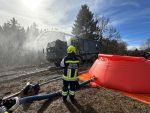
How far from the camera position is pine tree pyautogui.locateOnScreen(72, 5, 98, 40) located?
54.1 m

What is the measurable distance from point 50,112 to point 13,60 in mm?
27533

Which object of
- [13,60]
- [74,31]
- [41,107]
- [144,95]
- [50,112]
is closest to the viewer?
[50,112]

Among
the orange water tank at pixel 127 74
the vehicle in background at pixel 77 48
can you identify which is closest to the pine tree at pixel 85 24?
the vehicle in background at pixel 77 48

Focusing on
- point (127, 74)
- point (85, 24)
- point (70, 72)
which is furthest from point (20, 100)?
point (85, 24)

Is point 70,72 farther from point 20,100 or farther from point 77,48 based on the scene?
point 77,48

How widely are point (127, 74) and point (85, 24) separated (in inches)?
1845

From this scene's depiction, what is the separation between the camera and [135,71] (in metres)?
8.59

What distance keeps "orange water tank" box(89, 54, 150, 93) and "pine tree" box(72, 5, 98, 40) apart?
44.3m

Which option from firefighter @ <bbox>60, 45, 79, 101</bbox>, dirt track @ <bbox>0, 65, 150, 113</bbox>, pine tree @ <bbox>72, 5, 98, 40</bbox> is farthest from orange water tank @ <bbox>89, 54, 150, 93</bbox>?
pine tree @ <bbox>72, 5, 98, 40</bbox>

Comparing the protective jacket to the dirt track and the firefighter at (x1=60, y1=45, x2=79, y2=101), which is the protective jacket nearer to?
the firefighter at (x1=60, y1=45, x2=79, y2=101)

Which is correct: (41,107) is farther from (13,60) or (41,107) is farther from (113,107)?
(13,60)

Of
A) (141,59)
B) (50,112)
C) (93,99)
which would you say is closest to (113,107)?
(93,99)

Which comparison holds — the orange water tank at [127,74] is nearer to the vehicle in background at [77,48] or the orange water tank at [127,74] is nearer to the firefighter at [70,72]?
the firefighter at [70,72]

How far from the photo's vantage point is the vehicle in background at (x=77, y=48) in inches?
805
